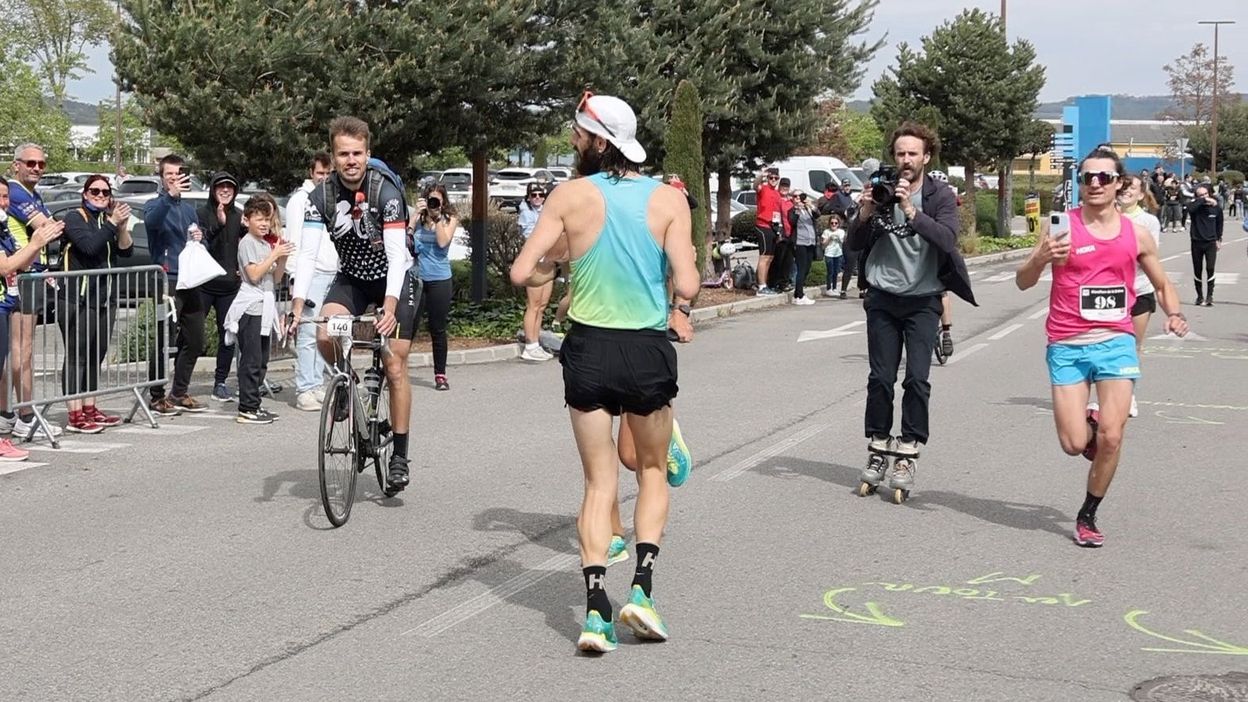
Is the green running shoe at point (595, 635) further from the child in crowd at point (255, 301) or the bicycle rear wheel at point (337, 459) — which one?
the child in crowd at point (255, 301)

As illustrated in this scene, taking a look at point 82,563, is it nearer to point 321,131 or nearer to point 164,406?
point 164,406

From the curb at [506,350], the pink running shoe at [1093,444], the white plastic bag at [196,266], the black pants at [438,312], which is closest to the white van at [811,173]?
the curb at [506,350]

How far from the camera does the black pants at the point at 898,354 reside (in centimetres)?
862

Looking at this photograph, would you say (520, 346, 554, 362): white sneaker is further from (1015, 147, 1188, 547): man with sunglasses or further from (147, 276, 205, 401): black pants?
(1015, 147, 1188, 547): man with sunglasses

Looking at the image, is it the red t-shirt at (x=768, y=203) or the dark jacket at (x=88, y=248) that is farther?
the red t-shirt at (x=768, y=203)

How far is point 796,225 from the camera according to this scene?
79.2 feet

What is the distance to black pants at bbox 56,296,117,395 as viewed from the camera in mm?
11414

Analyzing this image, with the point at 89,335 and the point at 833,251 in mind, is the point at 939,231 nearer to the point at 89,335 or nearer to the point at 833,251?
the point at 89,335

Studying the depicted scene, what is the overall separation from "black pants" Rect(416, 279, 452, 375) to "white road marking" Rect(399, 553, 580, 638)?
6575 millimetres

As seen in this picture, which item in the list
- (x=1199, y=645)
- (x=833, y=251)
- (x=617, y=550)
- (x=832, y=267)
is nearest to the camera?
(x=1199, y=645)

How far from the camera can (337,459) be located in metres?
8.00

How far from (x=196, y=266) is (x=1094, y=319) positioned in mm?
6999

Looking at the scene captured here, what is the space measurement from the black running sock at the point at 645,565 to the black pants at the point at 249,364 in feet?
21.9

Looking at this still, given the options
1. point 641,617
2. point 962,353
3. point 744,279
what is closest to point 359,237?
point 641,617
